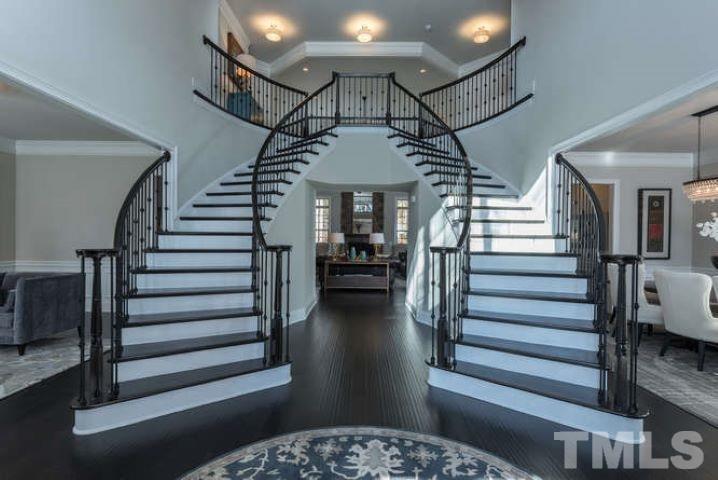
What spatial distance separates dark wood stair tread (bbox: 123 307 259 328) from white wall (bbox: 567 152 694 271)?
5.67m

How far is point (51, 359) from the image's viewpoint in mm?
3838

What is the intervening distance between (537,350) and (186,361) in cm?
290

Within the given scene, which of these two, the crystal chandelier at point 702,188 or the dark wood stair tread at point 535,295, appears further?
the crystal chandelier at point 702,188

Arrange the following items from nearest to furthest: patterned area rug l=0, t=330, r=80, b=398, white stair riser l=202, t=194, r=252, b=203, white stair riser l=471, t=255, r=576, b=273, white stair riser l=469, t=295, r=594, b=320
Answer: patterned area rug l=0, t=330, r=80, b=398 < white stair riser l=469, t=295, r=594, b=320 < white stair riser l=471, t=255, r=576, b=273 < white stair riser l=202, t=194, r=252, b=203

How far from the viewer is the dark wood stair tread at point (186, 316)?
10.3ft

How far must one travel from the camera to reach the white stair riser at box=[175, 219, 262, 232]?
15.8 feet

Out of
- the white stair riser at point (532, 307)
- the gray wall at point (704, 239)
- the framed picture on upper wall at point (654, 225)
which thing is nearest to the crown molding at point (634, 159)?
the gray wall at point (704, 239)

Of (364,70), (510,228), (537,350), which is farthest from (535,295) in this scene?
(364,70)

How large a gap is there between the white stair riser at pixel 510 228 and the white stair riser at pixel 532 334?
1568 millimetres

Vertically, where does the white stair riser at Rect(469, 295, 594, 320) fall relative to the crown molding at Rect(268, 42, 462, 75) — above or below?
below

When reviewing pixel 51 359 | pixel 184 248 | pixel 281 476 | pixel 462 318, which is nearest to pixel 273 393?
pixel 281 476

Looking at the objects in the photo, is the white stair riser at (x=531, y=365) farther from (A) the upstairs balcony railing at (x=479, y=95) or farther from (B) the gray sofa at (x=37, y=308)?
(A) the upstairs balcony railing at (x=479, y=95)

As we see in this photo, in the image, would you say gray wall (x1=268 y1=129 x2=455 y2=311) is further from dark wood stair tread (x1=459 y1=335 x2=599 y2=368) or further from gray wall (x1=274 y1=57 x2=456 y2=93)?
gray wall (x1=274 y1=57 x2=456 y2=93)

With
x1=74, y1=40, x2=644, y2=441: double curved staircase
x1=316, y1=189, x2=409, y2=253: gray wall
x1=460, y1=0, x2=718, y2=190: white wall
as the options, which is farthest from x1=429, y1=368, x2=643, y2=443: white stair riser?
x1=316, y1=189, x2=409, y2=253: gray wall
